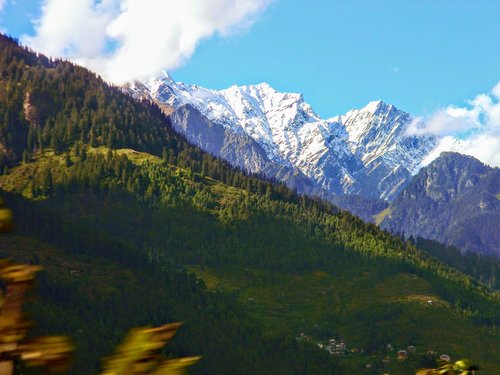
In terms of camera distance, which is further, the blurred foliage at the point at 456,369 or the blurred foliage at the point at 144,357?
the blurred foliage at the point at 456,369

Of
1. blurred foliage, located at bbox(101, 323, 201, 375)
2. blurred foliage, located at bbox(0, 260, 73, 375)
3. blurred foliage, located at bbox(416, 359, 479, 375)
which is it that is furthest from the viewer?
blurred foliage, located at bbox(416, 359, 479, 375)

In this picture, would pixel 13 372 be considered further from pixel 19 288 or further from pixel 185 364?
pixel 185 364

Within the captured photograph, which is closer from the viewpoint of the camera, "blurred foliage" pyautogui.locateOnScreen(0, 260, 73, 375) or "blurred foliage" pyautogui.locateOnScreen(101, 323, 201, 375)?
"blurred foliage" pyautogui.locateOnScreen(0, 260, 73, 375)

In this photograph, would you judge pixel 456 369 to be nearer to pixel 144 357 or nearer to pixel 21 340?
pixel 144 357

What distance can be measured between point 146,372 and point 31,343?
0.84m

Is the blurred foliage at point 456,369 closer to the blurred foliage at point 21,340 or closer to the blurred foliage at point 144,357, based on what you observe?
the blurred foliage at point 144,357

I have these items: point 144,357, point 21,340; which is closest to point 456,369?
point 144,357

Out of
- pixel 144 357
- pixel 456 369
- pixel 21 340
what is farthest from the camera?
pixel 456 369

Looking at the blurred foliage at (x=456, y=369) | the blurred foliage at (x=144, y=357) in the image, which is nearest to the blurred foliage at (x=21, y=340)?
the blurred foliage at (x=144, y=357)

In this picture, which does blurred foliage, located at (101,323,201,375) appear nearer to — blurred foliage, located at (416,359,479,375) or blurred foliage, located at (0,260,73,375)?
blurred foliage, located at (0,260,73,375)

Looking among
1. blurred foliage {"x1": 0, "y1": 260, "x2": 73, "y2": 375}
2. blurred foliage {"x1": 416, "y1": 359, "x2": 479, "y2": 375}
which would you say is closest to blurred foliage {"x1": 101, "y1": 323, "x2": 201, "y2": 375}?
blurred foliage {"x1": 0, "y1": 260, "x2": 73, "y2": 375}

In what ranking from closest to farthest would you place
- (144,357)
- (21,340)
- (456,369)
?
(21,340) < (144,357) < (456,369)

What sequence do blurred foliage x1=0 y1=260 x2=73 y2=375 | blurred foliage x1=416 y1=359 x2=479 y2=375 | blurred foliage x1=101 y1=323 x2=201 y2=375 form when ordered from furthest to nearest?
1. blurred foliage x1=416 y1=359 x2=479 y2=375
2. blurred foliage x1=101 y1=323 x2=201 y2=375
3. blurred foliage x1=0 y1=260 x2=73 y2=375

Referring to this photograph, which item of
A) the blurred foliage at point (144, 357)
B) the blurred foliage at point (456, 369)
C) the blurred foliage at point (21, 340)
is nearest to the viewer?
the blurred foliage at point (21, 340)
